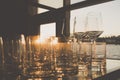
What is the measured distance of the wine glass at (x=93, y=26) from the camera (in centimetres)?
124

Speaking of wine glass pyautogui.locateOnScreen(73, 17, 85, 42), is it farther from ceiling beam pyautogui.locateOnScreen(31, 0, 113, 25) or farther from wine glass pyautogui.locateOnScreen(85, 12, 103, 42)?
ceiling beam pyautogui.locateOnScreen(31, 0, 113, 25)

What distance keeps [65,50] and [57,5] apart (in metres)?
4.28

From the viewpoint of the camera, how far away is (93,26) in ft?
4.11

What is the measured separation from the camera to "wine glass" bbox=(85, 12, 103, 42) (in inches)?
48.8

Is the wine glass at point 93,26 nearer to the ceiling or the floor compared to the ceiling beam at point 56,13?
nearer to the floor

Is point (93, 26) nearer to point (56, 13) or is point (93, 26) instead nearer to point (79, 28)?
point (79, 28)

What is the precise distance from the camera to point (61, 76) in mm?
943

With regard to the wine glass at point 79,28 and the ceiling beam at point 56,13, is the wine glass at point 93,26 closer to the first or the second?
the wine glass at point 79,28

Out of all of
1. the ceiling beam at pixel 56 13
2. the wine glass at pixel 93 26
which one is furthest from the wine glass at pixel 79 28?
the ceiling beam at pixel 56 13

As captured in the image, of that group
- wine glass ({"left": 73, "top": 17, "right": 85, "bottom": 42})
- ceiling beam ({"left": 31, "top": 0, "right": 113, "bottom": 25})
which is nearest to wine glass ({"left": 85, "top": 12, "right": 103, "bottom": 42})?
wine glass ({"left": 73, "top": 17, "right": 85, "bottom": 42})

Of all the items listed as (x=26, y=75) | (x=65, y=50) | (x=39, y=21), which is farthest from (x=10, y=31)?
(x=26, y=75)

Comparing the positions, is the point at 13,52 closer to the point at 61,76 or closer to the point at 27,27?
the point at 61,76

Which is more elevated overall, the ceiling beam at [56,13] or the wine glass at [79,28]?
the ceiling beam at [56,13]

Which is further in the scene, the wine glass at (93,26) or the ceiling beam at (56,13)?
the ceiling beam at (56,13)
